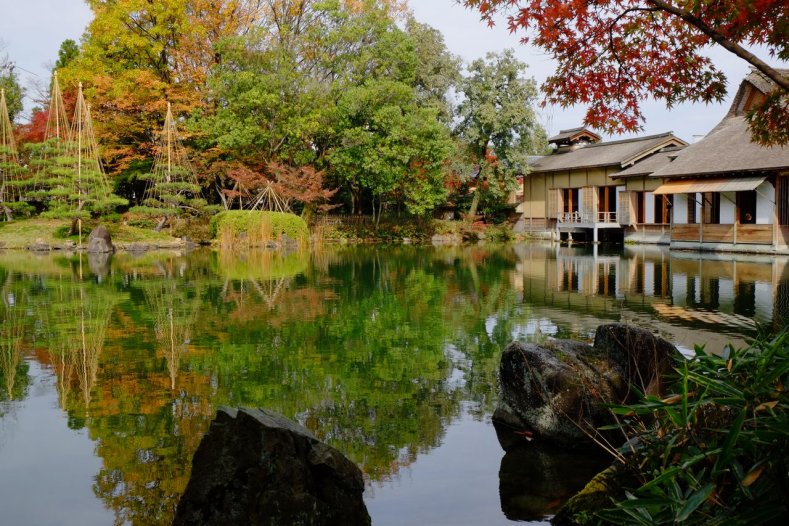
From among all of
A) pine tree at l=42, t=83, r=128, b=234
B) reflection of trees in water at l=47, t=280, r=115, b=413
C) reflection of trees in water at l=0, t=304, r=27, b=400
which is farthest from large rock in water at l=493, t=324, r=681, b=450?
pine tree at l=42, t=83, r=128, b=234

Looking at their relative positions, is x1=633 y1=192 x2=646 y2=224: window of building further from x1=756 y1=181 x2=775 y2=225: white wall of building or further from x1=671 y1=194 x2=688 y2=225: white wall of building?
x1=756 y1=181 x2=775 y2=225: white wall of building

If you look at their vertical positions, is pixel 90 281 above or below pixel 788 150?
below

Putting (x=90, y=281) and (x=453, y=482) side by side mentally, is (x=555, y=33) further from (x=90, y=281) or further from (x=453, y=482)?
(x=90, y=281)

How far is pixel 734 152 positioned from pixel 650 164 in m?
7.27

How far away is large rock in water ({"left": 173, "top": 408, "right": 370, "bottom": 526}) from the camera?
4.03m

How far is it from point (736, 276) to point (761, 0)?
41.4 feet

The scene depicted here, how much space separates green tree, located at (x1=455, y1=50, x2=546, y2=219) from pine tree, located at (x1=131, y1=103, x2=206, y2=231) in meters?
14.3

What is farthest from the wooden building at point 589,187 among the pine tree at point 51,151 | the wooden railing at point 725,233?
the pine tree at point 51,151

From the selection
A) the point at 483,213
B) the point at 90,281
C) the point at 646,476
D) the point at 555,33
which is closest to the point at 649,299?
the point at 555,33

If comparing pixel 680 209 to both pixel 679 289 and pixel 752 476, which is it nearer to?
pixel 679 289

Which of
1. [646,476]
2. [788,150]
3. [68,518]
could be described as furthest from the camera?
[788,150]

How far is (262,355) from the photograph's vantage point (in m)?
8.77

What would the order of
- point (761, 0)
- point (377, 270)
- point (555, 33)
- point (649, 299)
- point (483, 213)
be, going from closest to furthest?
point (761, 0) → point (555, 33) → point (649, 299) → point (377, 270) → point (483, 213)

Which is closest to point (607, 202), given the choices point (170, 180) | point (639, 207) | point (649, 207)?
point (639, 207)
